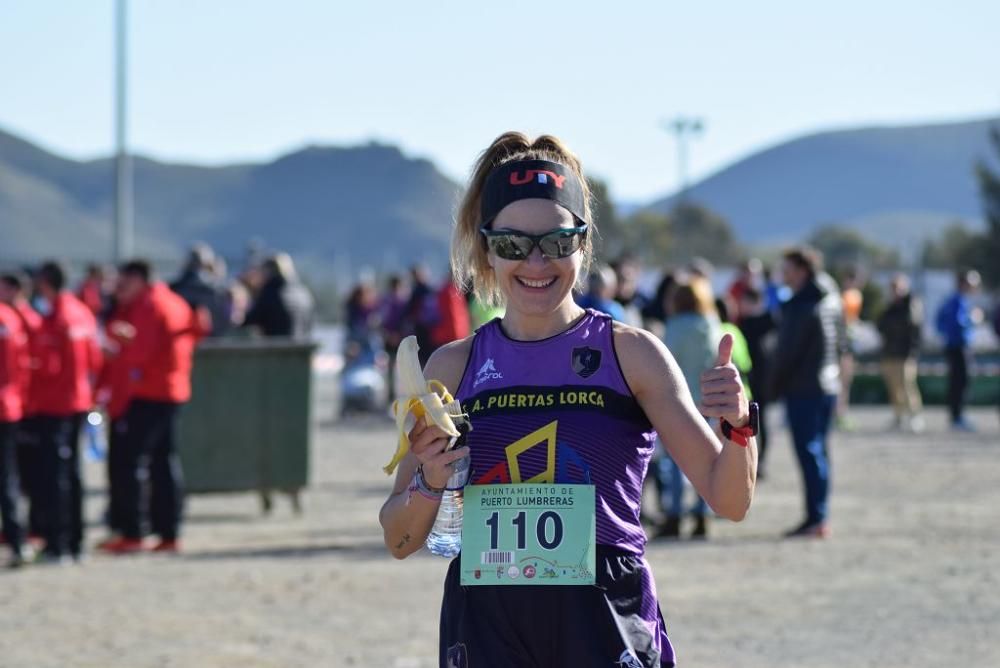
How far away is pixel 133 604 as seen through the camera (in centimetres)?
977

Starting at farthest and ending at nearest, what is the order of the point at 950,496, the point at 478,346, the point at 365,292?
the point at 365,292 < the point at 950,496 < the point at 478,346

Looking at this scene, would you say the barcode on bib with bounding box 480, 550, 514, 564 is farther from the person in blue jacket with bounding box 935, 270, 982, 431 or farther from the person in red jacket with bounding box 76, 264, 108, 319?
the person in blue jacket with bounding box 935, 270, 982, 431

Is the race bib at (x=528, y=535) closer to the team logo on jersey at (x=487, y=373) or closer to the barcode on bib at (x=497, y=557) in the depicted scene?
the barcode on bib at (x=497, y=557)

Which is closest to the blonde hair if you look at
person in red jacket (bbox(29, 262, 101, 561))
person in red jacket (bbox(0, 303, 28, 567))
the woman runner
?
the woman runner

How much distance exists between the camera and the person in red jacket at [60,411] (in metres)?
11.2

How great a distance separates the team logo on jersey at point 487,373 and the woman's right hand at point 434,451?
0.20m

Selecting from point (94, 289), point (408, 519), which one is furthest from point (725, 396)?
point (94, 289)

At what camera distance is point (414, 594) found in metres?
9.93

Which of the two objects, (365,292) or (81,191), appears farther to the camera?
(81,191)

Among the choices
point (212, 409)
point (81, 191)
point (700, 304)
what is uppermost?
point (81, 191)

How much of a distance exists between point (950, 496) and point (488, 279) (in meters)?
11.8

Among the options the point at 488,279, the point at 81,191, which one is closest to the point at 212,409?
the point at 488,279

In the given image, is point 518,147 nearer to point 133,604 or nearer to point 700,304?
point 133,604

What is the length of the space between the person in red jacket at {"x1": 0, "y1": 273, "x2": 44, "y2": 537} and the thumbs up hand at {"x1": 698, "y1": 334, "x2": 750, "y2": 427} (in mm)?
8068
